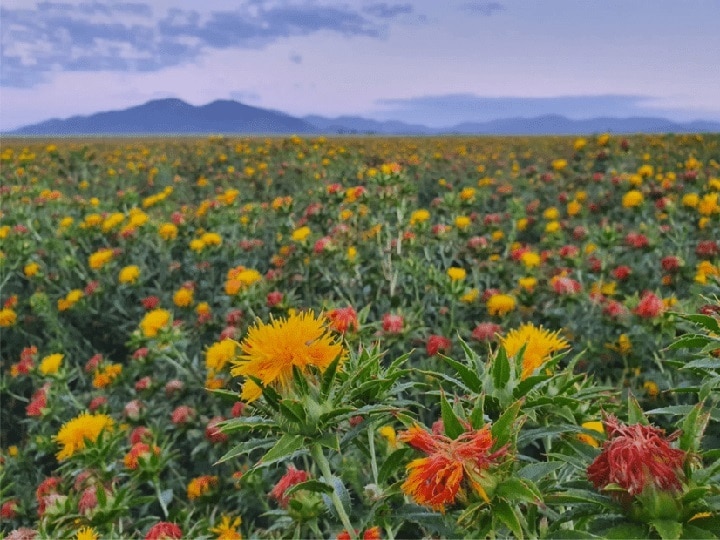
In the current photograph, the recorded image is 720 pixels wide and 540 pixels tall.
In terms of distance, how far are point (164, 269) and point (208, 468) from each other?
218 centimetres

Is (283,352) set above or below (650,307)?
above

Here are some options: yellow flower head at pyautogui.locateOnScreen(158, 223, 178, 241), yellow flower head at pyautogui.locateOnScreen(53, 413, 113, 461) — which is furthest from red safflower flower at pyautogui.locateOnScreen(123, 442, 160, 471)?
yellow flower head at pyautogui.locateOnScreen(158, 223, 178, 241)

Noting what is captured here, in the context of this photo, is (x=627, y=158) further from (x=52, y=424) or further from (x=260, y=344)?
(x=260, y=344)

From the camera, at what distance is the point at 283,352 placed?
97cm

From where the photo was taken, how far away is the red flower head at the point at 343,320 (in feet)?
5.29

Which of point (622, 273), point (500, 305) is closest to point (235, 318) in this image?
point (500, 305)

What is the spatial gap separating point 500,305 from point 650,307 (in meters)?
0.69

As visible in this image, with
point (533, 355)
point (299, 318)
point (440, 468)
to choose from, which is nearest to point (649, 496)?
point (440, 468)

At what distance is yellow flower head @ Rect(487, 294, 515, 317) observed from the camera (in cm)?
275

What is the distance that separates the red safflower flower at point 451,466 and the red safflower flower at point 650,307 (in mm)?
1673

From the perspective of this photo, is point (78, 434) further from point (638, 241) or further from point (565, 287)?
point (638, 241)

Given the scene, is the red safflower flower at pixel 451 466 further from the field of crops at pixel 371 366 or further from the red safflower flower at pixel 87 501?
the red safflower flower at pixel 87 501

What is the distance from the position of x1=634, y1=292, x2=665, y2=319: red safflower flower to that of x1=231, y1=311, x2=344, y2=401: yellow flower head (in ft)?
5.41

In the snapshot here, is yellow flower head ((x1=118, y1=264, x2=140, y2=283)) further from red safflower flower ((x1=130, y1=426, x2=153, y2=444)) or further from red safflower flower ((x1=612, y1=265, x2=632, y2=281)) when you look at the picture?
red safflower flower ((x1=612, y1=265, x2=632, y2=281))
